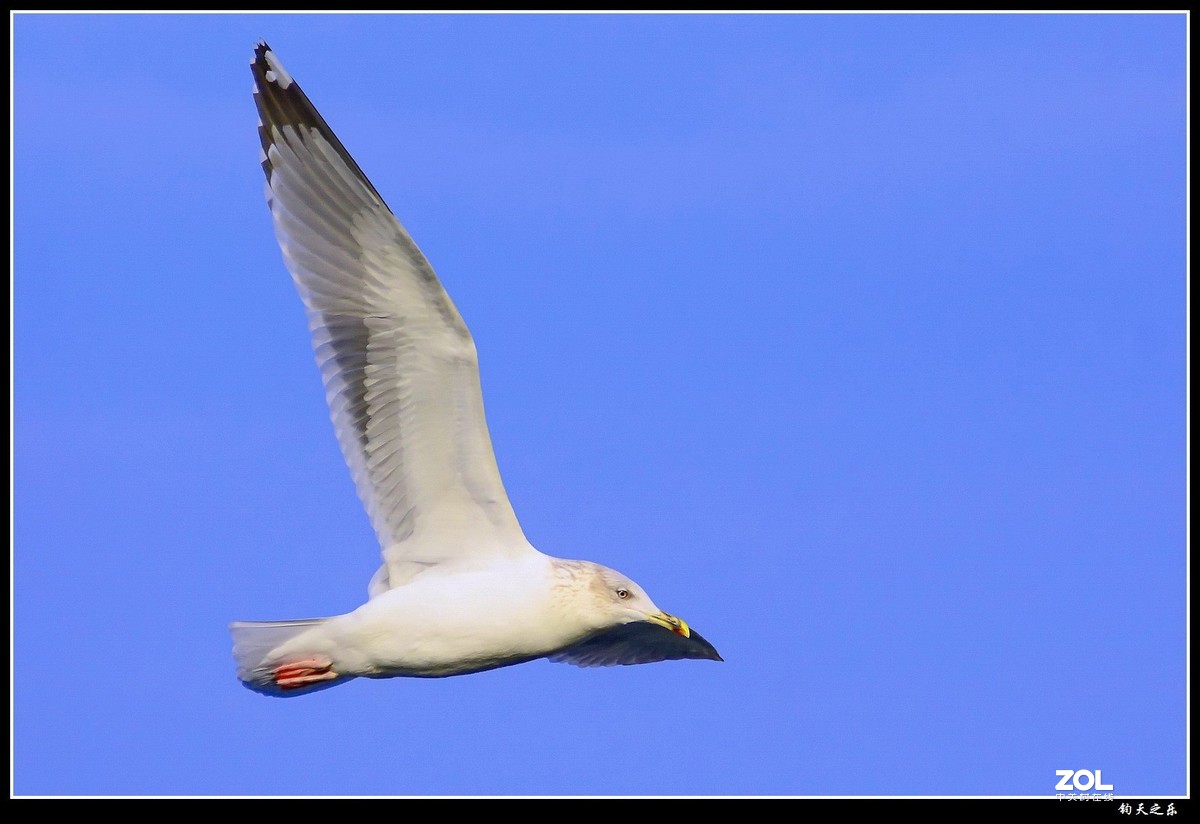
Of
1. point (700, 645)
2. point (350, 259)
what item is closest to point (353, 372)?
point (350, 259)

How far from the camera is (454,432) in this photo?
742 cm

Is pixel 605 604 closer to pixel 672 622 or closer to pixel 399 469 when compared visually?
pixel 672 622

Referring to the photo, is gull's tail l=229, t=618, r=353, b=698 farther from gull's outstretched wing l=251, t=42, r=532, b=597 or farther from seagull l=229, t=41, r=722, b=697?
gull's outstretched wing l=251, t=42, r=532, b=597

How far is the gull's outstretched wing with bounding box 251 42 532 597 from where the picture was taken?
730 cm

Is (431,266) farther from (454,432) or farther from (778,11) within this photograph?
(778,11)

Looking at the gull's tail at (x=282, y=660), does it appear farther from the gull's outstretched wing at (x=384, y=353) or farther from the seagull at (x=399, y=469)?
→ the gull's outstretched wing at (x=384, y=353)

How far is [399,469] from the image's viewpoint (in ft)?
24.8

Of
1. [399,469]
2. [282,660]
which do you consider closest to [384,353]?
[399,469]

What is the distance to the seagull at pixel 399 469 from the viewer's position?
7.26 meters

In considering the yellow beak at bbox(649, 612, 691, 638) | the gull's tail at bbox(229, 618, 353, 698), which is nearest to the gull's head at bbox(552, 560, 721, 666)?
the yellow beak at bbox(649, 612, 691, 638)

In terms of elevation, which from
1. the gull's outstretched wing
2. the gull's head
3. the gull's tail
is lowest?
the gull's tail

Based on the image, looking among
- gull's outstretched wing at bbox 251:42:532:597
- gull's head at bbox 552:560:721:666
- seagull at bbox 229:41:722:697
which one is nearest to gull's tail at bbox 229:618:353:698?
seagull at bbox 229:41:722:697

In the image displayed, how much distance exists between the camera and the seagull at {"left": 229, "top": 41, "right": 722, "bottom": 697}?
7262 millimetres

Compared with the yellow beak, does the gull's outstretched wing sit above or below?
above
